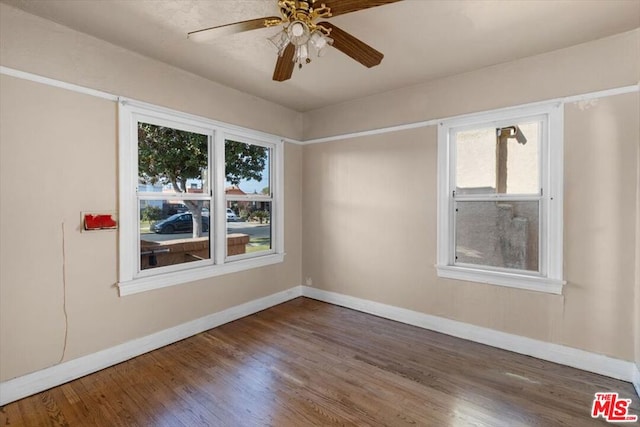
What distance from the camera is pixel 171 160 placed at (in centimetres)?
310

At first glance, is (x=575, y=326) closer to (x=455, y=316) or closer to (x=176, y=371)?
(x=455, y=316)

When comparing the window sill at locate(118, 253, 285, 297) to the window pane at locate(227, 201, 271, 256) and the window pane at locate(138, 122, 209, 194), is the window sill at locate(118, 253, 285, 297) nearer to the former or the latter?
the window pane at locate(227, 201, 271, 256)

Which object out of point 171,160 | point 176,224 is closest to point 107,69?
point 171,160

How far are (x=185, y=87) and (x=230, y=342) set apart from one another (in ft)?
8.67

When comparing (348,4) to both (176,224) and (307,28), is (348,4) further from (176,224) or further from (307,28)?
(176,224)

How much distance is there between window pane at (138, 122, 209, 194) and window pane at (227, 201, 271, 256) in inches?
20.9

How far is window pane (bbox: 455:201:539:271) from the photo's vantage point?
9.39 feet

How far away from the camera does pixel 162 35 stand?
8.00 ft

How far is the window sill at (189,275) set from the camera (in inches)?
108

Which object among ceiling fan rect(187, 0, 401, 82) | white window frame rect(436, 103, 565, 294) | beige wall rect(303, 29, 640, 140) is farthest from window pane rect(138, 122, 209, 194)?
white window frame rect(436, 103, 565, 294)

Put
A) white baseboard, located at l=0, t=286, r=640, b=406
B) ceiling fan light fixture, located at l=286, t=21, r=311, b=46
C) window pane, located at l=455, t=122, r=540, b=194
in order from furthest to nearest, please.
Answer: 1. window pane, located at l=455, t=122, r=540, b=194
2. white baseboard, located at l=0, t=286, r=640, b=406
3. ceiling fan light fixture, located at l=286, t=21, r=311, b=46

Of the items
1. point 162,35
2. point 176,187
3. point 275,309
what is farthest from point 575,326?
point 162,35

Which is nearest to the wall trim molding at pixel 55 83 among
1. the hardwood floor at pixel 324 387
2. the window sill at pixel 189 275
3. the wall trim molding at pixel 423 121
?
the wall trim molding at pixel 423 121

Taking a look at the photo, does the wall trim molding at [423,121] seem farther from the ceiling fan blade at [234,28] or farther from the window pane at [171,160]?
the ceiling fan blade at [234,28]
